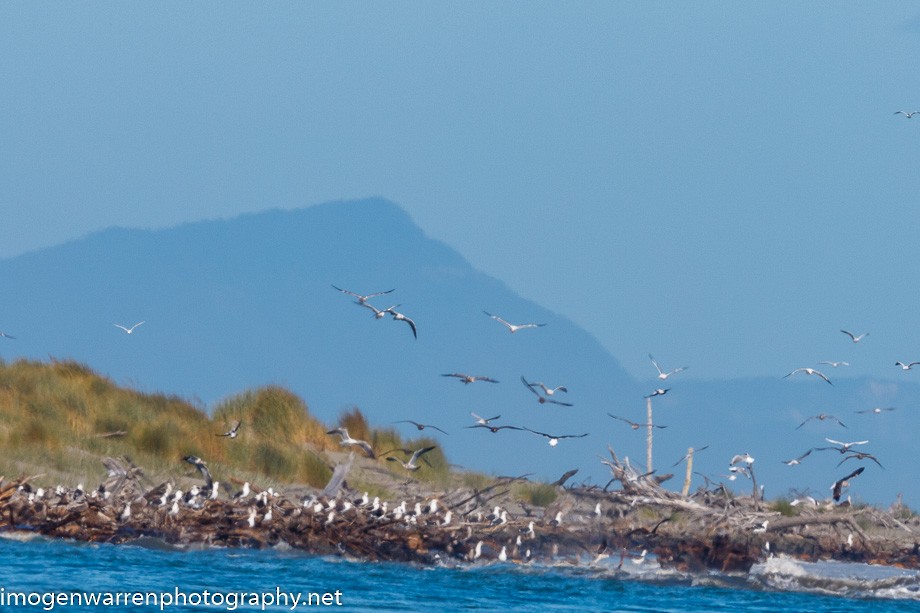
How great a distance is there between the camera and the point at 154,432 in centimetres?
2798

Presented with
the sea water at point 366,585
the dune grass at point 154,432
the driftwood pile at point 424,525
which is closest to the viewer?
the sea water at point 366,585

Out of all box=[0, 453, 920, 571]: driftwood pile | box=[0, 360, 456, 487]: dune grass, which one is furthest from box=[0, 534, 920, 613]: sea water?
box=[0, 360, 456, 487]: dune grass

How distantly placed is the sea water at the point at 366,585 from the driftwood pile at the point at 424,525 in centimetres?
33

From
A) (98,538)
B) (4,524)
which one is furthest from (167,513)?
(4,524)

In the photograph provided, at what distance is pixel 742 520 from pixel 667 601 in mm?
3433

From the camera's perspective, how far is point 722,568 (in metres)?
20.2

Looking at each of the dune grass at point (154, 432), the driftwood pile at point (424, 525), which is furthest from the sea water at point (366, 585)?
the dune grass at point (154, 432)

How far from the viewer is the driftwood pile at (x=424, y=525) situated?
19.8 m

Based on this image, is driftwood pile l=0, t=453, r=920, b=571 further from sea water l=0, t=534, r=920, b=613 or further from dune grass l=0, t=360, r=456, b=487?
dune grass l=0, t=360, r=456, b=487

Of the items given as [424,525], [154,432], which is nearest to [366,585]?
[424,525]

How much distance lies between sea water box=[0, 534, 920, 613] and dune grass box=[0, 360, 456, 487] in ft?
21.9

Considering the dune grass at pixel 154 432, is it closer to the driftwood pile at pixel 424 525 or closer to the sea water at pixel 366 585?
the driftwood pile at pixel 424 525

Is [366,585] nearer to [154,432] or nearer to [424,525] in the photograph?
[424,525]

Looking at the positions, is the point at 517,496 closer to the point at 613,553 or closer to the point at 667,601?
the point at 613,553
